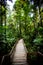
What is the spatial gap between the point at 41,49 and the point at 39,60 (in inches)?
95.6

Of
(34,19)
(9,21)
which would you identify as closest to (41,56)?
(34,19)

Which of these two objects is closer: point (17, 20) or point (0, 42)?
point (0, 42)

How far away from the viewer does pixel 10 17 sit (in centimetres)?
5447

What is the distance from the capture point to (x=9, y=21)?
53.6 metres

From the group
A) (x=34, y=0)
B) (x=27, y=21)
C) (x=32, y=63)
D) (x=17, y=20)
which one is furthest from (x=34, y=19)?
(x=17, y=20)

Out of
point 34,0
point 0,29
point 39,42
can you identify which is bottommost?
point 39,42

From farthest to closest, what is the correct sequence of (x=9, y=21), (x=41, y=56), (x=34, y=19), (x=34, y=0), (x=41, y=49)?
(x=9, y=21) → (x=34, y=19) → (x=34, y=0) → (x=41, y=49) → (x=41, y=56)

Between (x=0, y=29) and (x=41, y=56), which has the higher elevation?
(x=0, y=29)

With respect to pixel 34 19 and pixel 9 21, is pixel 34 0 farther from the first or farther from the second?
pixel 9 21

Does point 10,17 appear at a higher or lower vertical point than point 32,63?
higher

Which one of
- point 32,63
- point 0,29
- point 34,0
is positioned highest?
point 34,0

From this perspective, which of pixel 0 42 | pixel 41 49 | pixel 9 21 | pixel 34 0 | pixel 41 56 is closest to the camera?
pixel 41 56

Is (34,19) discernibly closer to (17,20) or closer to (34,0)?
(34,0)

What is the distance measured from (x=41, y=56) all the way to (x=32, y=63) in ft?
2.95
